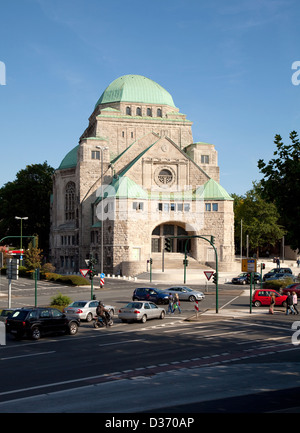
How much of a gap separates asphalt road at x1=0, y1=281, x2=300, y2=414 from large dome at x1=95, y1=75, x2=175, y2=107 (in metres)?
64.6

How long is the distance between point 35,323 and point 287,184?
44.9 feet

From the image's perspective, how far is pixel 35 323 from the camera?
23.9m

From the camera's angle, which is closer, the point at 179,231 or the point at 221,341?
the point at 221,341

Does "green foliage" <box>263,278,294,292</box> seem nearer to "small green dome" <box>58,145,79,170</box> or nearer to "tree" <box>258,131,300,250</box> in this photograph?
"tree" <box>258,131,300,250</box>

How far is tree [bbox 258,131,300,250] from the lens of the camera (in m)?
15.9

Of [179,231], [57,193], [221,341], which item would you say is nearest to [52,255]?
[57,193]

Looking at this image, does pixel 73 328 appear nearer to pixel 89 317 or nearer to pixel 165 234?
pixel 89 317

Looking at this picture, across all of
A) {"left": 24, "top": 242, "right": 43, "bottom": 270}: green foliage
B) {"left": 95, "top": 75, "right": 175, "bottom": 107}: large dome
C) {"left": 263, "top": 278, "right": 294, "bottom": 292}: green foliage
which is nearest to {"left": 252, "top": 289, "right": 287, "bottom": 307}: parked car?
{"left": 263, "top": 278, "right": 294, "bottom": 292}: green foliage

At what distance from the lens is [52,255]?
3435 inches

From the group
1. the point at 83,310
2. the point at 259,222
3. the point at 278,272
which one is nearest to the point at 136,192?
the point at 278,272

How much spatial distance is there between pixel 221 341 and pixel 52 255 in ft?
220

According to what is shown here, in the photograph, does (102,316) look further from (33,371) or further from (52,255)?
(52,255)

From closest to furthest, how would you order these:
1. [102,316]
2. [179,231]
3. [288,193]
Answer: [288,193], [102,316], [179,231]

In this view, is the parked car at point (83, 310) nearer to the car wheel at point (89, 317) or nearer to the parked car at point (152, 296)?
the car wheel at point (89, 317)
